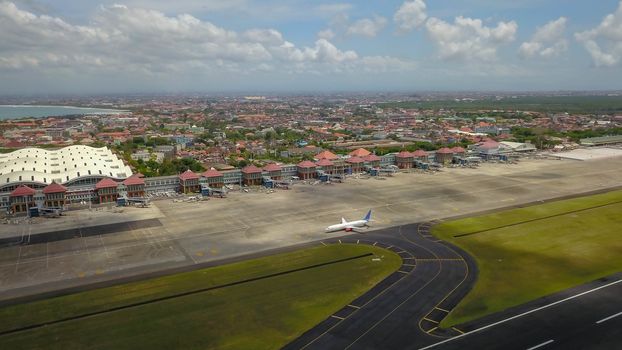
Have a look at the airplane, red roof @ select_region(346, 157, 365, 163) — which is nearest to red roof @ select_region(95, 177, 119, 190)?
the airplane

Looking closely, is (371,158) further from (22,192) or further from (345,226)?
(22,192)

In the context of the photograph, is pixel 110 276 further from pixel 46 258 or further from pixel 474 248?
pixel 474 248

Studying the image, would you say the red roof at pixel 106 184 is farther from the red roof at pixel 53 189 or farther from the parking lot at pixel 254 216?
the parking lot at pixel 254 216

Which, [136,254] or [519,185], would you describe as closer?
[136,254]

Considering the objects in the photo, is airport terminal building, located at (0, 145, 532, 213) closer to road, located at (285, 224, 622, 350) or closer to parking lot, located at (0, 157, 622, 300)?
parking lot, located at (0, 157, 622, 300)

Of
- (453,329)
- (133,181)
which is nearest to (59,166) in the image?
(133,181)

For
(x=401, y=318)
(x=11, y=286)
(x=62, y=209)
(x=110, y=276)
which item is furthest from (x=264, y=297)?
(x=62, y=209)

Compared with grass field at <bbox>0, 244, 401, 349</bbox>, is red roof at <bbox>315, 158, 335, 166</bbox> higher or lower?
higher
